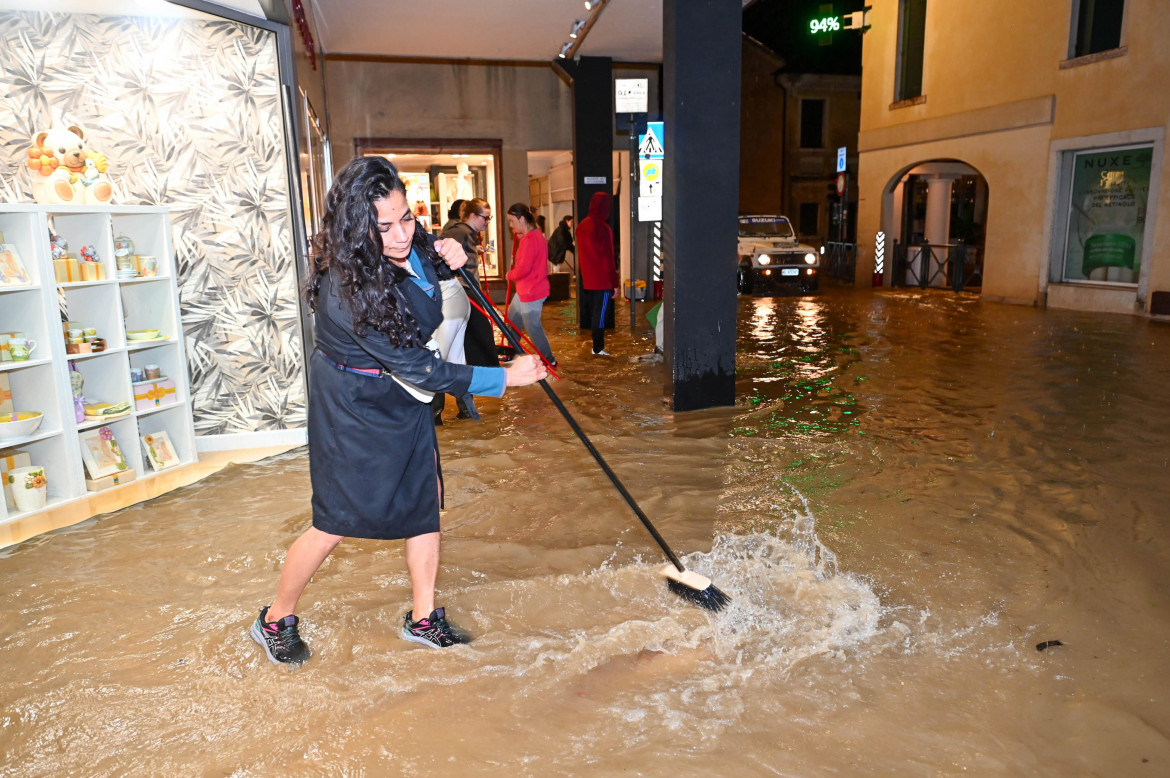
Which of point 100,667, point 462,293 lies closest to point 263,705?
point 100,667

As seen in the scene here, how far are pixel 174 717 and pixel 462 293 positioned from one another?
3.32 m

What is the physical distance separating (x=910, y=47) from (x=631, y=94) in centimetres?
810

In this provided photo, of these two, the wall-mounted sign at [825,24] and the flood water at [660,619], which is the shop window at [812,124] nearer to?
the wall-mounted sign at [825,24]

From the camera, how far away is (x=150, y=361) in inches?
205

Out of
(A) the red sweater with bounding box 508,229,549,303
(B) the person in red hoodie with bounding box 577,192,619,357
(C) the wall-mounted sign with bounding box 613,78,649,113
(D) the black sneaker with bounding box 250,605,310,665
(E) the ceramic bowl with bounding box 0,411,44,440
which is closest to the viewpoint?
(D) the black sneaker with bounding box 250,605,310,665

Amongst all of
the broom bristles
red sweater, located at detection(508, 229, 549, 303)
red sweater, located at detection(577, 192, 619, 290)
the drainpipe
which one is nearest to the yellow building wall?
red sweater, located at detection(577, 192, 619, 290)

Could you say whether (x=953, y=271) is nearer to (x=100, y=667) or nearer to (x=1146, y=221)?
(x=1146, y=221)

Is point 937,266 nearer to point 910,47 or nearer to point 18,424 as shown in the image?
point 910,47

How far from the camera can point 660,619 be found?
10.1 feet

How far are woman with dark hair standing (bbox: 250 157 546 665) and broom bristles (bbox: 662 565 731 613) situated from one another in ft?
3.02

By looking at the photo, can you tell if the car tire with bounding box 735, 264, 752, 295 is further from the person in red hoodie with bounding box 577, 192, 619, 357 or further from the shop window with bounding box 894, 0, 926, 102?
the person in red hoodie with bounding box 577, 192, 619, 357

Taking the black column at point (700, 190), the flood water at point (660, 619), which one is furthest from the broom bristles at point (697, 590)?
the black column at point (700, 190)

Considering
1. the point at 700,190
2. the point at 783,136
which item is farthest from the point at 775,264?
Result: the point at 783,136

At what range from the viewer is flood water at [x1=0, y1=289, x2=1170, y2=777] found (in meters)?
2.38
